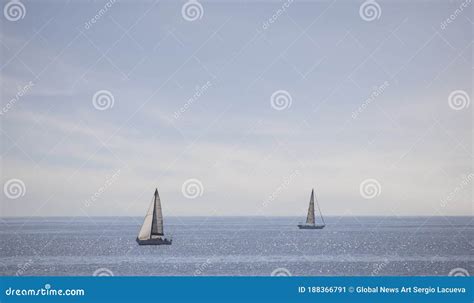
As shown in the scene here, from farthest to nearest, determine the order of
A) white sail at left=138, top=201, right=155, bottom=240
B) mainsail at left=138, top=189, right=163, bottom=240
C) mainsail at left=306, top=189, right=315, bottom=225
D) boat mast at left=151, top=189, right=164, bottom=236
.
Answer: mainsail at left=306, top=189, right=315, bottom=225 → white sail at left=138, top=201, right=155, bottom=240 → mainsail at left=138, top=189, right=163, bottom=240 → boat mast at left=151, top=189, right=164, bottom=236

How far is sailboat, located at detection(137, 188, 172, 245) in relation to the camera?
48.0 metres

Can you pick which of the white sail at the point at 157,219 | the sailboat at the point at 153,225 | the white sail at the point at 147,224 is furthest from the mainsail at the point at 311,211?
the white sail at the point at 157,219

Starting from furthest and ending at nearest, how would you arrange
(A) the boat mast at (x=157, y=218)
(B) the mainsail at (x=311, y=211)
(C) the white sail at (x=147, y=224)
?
(B) the mainsail at (x=311, y=211) → (C) the white sail at (x=147, y=224) → (A) the boat mast at (x=157, y=218)

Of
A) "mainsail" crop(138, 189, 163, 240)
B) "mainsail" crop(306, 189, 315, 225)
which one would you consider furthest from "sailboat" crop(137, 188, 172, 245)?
"mainsail" crop(306, 189, 315, 225)

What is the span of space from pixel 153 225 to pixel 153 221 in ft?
2.19

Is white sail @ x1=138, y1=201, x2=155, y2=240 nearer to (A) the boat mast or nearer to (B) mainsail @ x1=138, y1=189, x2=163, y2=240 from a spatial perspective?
(B) mainsail @ x1=138, y1=189, x2=163, y2=240

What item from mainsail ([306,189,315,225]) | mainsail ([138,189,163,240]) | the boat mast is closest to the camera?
the boat mast

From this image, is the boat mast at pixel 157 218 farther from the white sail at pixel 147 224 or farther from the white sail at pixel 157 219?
the white sail at pixel 147 224

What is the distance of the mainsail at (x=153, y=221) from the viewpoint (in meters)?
47.9

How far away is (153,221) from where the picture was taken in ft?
162

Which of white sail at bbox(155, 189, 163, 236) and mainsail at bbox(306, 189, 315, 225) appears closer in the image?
white sail at bbox(155, 189, 163, 236)
